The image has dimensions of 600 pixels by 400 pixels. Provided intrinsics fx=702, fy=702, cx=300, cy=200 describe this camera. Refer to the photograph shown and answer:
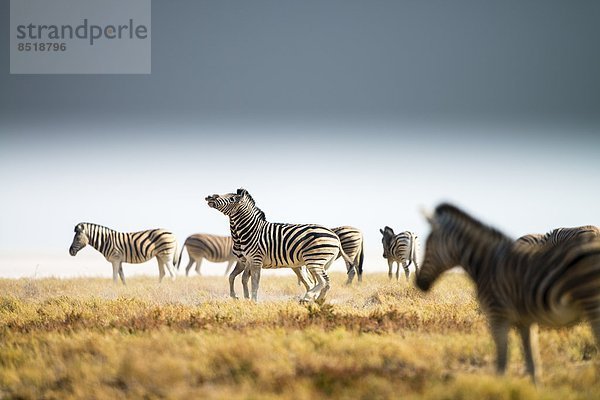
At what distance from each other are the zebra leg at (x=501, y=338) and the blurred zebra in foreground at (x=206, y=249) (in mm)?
18374

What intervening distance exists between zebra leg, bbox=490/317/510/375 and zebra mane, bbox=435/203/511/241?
75 centimetres

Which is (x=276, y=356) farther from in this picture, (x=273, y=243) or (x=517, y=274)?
(x=273, y=243)

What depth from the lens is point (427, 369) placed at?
21.5ft

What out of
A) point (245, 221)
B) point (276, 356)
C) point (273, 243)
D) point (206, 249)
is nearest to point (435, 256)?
point (276, 356)

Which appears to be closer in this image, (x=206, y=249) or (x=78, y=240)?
(x=78, y=240)

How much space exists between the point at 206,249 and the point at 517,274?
19007mm

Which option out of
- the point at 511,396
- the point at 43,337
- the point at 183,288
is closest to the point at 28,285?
the point at 183,288

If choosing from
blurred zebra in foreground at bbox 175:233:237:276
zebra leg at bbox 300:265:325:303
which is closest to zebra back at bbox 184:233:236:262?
blurred zebra in foreground at bbox 175:233:237:276

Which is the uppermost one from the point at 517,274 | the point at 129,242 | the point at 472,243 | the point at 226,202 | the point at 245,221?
the point at 226,202

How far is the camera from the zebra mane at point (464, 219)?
620 cm

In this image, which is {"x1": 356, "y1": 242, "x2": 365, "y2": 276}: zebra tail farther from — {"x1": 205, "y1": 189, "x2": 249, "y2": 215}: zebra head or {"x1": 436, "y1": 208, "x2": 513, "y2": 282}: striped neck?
{"x1": 436, "y1": 208, "x2": 513, "y2": 282}: striped neck

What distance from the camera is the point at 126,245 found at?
19125 mm

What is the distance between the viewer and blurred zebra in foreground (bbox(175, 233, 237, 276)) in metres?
24.1

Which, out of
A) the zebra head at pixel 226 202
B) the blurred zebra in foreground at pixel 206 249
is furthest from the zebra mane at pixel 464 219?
the blurred zebra in foreground at pixel 206 249
